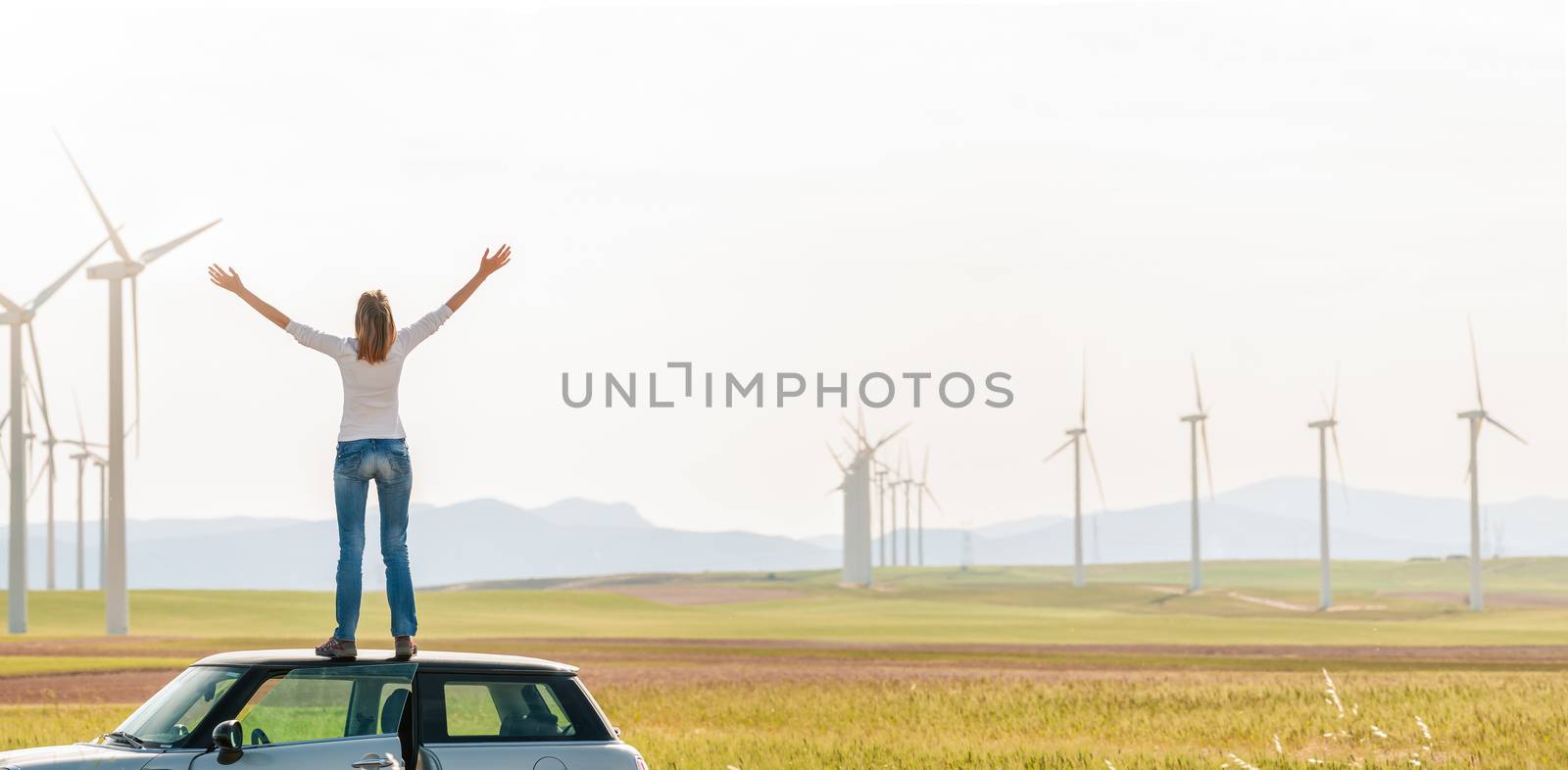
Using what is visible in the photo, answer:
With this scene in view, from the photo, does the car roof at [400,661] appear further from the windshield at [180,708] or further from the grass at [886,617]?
the grass at [886,617]

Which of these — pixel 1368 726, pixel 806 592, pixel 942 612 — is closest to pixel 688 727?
pixel 1368 726

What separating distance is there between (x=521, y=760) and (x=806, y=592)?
170747 millimetres

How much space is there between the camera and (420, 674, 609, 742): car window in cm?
1152

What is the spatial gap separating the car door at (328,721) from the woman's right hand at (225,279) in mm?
3188

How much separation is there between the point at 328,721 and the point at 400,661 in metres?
0.67

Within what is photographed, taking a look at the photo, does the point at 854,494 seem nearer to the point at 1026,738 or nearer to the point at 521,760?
the point at 1026,738

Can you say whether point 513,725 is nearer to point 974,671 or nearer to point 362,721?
point 362,721

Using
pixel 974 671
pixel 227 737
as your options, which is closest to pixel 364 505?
pixel 227 737

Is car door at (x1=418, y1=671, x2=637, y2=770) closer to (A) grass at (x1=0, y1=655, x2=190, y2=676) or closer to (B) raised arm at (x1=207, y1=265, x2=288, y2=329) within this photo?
(B) raised arm at (x1=207, y1=265, x2=288, y2=329)

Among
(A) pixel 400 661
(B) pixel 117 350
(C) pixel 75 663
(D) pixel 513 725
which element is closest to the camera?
(A) pixel 400 661

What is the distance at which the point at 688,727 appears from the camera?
105 feet

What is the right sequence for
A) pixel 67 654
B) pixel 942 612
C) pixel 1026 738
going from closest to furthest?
pixel 1026 738
pixel 67 654
pixel 942 612

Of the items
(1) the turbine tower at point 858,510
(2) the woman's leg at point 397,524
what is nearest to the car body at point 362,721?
(2) the woman's leg at point 397,524

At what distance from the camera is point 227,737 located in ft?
35.2
